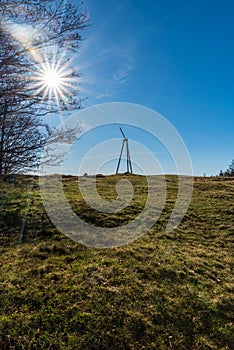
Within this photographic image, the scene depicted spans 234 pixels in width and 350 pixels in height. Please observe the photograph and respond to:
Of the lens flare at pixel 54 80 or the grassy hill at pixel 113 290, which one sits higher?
the lens flare at pixel 54 80

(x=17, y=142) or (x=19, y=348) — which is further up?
(x=17, y=142)

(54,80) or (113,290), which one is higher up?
(54,80)

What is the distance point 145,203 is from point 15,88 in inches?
256

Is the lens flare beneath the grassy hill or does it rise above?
above

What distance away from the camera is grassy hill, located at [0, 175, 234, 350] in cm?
346

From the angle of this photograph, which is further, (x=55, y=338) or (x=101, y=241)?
(x=101, y=241)

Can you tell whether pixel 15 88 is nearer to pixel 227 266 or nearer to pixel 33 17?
pixel 33 17

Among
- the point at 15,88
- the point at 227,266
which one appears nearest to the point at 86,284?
the point at 227,266

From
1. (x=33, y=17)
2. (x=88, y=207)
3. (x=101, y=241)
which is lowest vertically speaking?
(x=101, y=241)

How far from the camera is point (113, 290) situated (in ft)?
14.0

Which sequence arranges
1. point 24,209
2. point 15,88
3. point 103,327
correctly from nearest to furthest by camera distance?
point 103,327
point 15,88
point 24,209

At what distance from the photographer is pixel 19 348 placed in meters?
3.24

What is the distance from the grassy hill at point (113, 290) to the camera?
3465mm

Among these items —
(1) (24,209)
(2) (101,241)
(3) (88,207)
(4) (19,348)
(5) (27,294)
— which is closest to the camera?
(4) (19,348)
